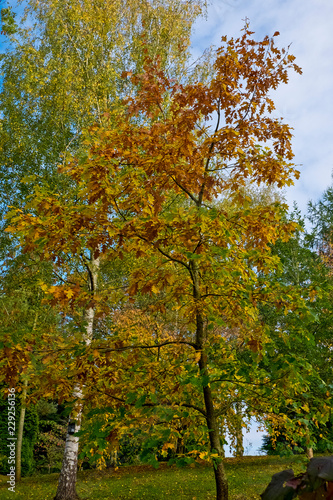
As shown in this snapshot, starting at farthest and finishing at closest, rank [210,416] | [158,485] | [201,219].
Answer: [158,485], [210,416], [201,219]

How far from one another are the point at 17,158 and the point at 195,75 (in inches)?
235

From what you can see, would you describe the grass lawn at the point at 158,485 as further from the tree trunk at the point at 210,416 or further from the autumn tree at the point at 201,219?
the autumn tree at the point at 201,219

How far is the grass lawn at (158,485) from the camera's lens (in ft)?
28.5

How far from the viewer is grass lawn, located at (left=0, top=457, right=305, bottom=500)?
8.68 m

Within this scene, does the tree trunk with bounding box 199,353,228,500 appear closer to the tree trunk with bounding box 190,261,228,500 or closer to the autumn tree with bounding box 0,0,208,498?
the tree trunk with bounding box 190,261,228,500

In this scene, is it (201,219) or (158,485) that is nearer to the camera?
(201,219)

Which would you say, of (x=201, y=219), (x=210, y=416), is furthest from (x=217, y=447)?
(x=201, y=219)

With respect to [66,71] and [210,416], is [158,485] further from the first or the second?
[66,71]

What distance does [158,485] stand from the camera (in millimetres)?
10391

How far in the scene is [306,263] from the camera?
445 inches

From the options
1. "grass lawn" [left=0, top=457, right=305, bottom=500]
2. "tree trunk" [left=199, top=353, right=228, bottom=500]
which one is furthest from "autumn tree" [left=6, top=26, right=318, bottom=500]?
"grass lawn" [left=0, top=457, right=305, bottom=500]

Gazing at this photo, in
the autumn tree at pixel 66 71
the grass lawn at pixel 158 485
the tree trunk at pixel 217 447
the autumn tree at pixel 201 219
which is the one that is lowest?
the grass lawn at pixel 158 485

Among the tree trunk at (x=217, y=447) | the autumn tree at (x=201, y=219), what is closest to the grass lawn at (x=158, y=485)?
the tree trunk at (x=217, y=447)

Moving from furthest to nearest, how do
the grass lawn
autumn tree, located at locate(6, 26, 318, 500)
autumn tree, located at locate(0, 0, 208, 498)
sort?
autumn tree, located at locate(0, 0, 208, 498) → the grass lawn → autumn tree, located at locate(6, 26, 318, 500)
